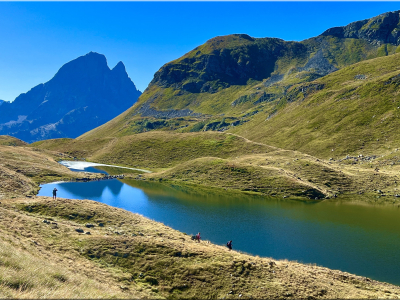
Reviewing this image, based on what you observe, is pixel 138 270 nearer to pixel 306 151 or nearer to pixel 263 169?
pixel 263 169

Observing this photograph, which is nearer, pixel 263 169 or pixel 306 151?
pixel 263 169

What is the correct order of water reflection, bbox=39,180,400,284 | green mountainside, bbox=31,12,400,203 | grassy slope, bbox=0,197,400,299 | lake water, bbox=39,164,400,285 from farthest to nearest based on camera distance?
green mountainside, bbox=31,12,400,203 < water reflection, bbox=39,180,400,284 < lake water, bbox=39,164,400,285 < grassy slope, bbox=0,197,400,299

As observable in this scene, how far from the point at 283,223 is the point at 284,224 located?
29.5 inches

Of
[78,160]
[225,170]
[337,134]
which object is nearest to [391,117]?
[337,134]

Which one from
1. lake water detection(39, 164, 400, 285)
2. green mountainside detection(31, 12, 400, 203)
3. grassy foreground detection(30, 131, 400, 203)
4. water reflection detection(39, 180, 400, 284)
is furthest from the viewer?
green mountainside detection(31, 12, 400, 203)

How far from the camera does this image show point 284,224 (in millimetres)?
59438

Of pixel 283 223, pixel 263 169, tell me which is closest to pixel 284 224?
pixel 283 223

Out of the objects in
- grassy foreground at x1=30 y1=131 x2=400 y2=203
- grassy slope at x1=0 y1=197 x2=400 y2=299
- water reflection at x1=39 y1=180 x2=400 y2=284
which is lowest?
water reflection at x1=39 y1=180 x2=400 y2=284

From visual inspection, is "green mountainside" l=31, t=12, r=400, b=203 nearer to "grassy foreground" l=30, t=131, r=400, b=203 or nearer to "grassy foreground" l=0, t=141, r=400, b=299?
"grassy foreground" l=30, t=131, r=400, b=203

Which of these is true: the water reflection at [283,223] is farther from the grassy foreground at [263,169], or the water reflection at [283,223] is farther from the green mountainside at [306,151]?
the green mountainside at [306,151]

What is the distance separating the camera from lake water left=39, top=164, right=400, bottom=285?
139 ft

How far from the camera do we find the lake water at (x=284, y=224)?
42.5 m

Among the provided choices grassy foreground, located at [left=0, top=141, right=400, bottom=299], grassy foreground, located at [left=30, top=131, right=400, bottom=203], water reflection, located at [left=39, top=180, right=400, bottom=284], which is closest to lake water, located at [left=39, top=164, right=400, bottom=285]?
water reflection, located at [left=39, top=180, right=400, bottom=284]

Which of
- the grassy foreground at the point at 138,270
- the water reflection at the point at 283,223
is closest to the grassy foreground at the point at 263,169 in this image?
the water reflection at the point at 283,223
